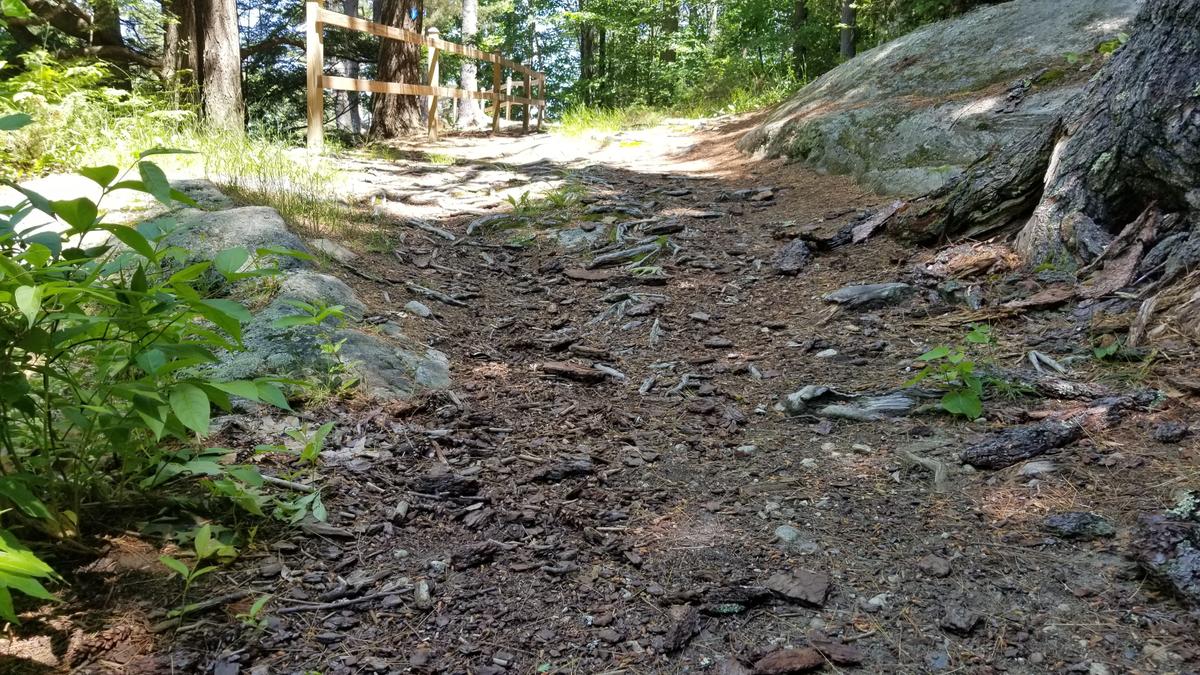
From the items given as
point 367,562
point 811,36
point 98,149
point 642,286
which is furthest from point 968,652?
point 811,36

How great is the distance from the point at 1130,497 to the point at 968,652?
0.94 m

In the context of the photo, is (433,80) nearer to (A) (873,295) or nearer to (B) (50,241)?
(A) (873,295)

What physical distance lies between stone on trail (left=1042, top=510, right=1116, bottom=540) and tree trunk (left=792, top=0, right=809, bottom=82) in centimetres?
1655

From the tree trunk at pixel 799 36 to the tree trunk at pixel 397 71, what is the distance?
9230mm

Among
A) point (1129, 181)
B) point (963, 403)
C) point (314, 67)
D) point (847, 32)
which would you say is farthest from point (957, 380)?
point (847, 32)

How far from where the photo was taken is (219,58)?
7.83 metres

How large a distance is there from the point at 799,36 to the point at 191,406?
731 inches

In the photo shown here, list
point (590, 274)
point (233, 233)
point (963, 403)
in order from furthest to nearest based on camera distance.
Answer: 1. point (590, 274)
2. point (233, 233)
3. point (963, 403)

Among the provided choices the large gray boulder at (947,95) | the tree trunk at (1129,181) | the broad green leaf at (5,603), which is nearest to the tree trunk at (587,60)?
the large gray boulder at (947,95)

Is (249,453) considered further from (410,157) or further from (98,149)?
(410,157)

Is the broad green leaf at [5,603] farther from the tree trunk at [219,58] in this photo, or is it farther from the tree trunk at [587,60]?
the tree trunk at [587,60]

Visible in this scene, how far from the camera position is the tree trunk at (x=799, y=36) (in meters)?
17.6

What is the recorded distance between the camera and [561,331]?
4422 millimetres

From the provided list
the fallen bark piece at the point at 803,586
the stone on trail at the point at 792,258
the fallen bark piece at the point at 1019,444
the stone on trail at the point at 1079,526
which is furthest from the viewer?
the stone on trail at the point at 792,258
